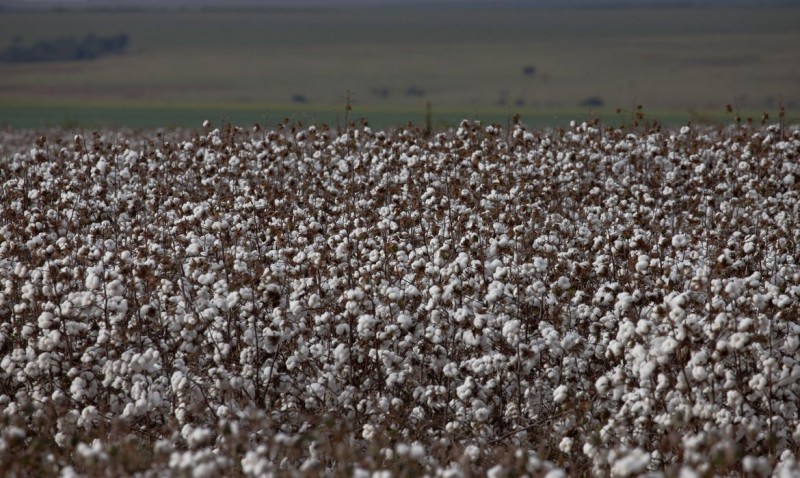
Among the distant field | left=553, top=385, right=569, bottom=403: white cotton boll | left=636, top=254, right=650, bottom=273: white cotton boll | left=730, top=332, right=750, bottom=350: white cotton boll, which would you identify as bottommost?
left=553, top=385, right=569, bottom=403: white cotton boll

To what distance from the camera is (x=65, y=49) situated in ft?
578

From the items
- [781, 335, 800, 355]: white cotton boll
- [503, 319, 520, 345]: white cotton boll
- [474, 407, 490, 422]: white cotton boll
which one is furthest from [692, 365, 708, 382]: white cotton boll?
[474, 407, 490, 422]: white cotton boll

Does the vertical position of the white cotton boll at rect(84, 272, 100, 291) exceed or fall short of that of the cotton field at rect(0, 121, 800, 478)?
it exceeds it

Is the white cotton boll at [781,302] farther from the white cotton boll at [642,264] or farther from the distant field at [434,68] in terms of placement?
the distant field at [434,68]

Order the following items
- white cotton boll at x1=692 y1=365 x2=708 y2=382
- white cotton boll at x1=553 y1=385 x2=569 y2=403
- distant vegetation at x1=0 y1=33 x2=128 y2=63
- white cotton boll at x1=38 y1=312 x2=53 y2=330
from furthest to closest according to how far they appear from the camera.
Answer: distant vegetation at x1=0 y1=33 x2=128 y2=63
white cotton boll at x1=38 y1=312 x2=53 y2=330
white cotton boll at x1=553 y1=385 x2=569 y2=403
white cotton boll at x1=692 y1=365 x2=708 y2=382

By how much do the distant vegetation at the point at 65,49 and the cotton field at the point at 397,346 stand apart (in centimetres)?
16940

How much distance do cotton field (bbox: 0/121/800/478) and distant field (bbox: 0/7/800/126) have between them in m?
88.2

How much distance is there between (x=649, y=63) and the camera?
142 m

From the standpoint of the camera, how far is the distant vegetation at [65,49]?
561ft

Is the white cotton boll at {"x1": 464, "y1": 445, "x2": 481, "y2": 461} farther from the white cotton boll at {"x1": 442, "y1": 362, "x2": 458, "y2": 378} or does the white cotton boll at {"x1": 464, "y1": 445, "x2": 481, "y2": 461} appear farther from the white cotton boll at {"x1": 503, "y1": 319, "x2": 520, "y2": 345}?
the white cotton boll at {"x1": 503, "y1": 319, "x2": 520, "y2": 345}

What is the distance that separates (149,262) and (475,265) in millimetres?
2411

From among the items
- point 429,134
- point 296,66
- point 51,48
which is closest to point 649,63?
point 296,66

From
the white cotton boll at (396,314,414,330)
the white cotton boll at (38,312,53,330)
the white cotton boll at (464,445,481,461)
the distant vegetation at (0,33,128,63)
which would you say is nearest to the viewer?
the white cotton boll at (464,445,481,461)

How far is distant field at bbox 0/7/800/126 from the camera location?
119000 millimetres
